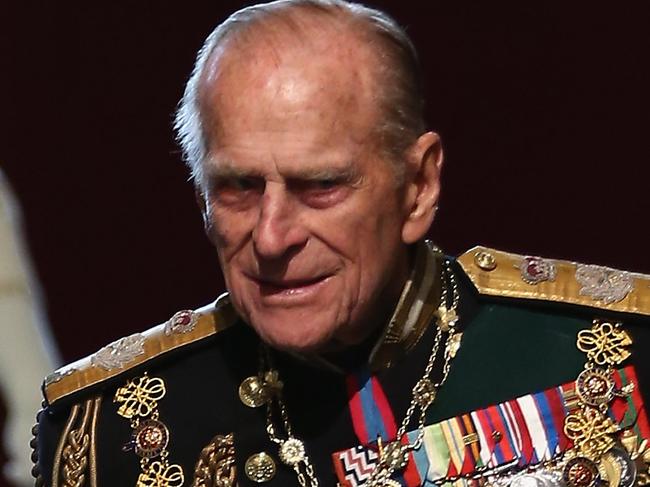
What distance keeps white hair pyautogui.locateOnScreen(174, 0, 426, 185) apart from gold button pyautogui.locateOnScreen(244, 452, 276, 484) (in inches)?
13.2

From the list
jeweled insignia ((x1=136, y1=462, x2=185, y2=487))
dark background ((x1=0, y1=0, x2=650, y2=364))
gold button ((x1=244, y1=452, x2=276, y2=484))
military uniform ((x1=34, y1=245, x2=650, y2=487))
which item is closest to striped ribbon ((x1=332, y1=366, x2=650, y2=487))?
military uniform ((x1=34, y1=245, x2=650, y2=487))

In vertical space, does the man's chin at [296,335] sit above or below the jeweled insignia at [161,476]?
above

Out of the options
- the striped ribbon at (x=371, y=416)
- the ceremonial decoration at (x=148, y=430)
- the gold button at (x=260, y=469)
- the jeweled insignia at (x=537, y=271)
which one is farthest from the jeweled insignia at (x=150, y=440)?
the jeweled insignia at (x=537, y=271)

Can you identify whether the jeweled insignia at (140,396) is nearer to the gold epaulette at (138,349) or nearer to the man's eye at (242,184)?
the gold epaulette at (138,349)

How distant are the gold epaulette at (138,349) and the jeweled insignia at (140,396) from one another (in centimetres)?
2

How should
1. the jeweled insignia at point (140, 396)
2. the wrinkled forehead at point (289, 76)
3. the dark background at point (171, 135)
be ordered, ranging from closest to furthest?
the wrinkled forehead at point (289, 76) → the jeweled insignia at point (140, 396) → the dark background at point (171, 135)

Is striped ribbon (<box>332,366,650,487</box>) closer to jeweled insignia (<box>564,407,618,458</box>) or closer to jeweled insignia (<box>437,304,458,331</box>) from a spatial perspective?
jeweled insignia (<box>564,407,618,458</box>)

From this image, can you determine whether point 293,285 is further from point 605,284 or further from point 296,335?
point 605,284

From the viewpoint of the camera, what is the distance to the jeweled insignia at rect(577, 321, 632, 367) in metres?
1.91

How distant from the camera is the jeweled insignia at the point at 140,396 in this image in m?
2.00

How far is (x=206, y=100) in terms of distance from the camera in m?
1.80

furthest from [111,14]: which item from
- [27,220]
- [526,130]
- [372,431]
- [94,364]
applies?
[372,431]

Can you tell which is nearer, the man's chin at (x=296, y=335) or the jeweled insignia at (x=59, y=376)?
the man's chin at (x=296, y=335)

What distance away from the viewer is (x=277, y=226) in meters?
1.75
